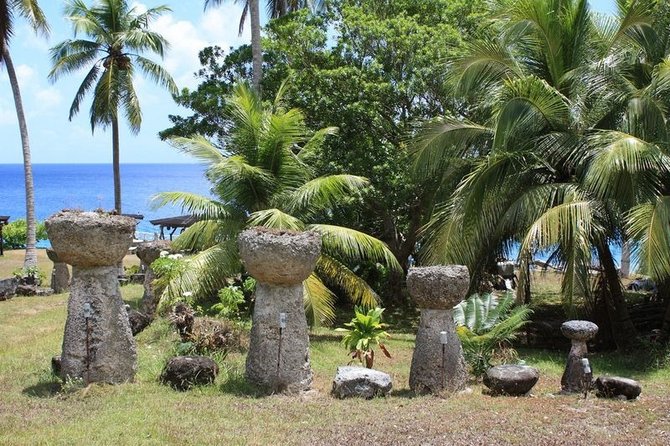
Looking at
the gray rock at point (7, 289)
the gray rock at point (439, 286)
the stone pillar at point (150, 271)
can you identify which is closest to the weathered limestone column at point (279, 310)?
the gray rock at point (439, 286)

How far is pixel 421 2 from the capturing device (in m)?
17.8

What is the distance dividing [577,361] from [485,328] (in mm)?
2372

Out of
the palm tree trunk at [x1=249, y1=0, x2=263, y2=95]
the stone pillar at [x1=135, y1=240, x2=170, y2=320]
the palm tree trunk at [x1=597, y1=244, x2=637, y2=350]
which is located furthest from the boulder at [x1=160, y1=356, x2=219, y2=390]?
the palm tree trunk at [x1=249, y1=0, x2=263, y2=95]

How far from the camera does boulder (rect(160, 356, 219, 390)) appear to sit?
29.0 feet

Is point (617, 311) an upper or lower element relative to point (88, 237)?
lower

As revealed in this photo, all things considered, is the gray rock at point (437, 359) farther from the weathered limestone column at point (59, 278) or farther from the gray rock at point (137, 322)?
the weathered limestone column at point (59, 278)

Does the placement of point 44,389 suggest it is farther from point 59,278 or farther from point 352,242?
point 59,278

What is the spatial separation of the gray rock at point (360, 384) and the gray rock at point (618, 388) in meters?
2.63

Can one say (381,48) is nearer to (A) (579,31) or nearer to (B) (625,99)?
(A) (579,31)

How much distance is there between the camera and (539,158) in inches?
530

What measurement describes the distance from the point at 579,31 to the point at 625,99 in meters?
1.69

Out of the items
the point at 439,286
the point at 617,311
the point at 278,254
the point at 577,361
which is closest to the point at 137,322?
the point at 278,254

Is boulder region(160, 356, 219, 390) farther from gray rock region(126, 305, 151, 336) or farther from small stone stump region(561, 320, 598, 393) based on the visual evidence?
small stone stump region(561, 320, 598, 393)

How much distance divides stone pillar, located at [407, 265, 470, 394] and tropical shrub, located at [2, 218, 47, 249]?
94.4ft
